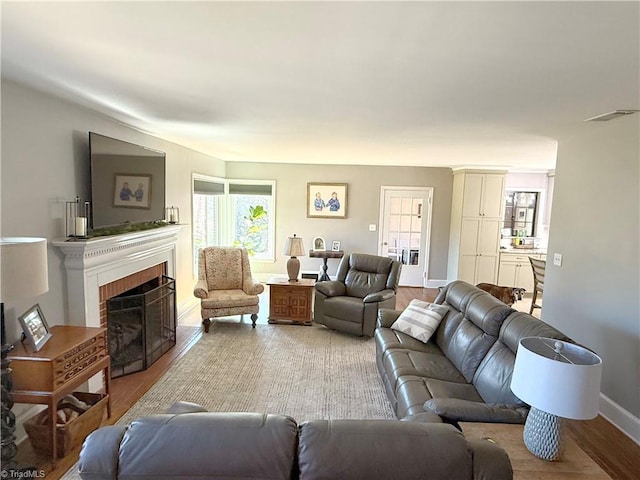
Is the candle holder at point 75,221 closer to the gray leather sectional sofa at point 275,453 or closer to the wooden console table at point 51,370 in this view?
the wooden console table at point 51,370

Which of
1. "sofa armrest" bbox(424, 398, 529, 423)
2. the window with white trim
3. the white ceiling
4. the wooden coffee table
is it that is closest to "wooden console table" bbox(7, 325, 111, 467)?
the white ceiling

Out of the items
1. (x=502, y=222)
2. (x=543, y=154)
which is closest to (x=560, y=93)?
(x=543, y=154)

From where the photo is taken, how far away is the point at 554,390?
1461 mm

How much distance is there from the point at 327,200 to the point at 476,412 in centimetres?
569

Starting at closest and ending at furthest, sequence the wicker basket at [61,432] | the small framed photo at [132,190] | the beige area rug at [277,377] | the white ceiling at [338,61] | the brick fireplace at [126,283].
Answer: the white ceiling at [338,61] < the wicker basket at [61,432] < the beige area rug at [277,377] < the brick fireplace at [126,283] < the small framed photo at [132,190]

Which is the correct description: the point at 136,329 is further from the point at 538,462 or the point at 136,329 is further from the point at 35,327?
the point at 538,462

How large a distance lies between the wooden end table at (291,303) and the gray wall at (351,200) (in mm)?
2334

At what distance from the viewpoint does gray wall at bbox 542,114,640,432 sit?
2.85 m

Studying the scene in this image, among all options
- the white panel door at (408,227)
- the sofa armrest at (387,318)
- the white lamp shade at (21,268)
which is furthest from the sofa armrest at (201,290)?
the white panel door at (408,227)

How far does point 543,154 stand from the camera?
507cm

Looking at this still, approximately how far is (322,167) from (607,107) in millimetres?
5125

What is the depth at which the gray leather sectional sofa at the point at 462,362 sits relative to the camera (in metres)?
1.99

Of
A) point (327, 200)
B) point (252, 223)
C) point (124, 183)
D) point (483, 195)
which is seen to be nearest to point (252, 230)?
point (252, 223)

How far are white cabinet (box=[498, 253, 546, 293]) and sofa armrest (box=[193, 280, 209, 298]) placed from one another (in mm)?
5120
